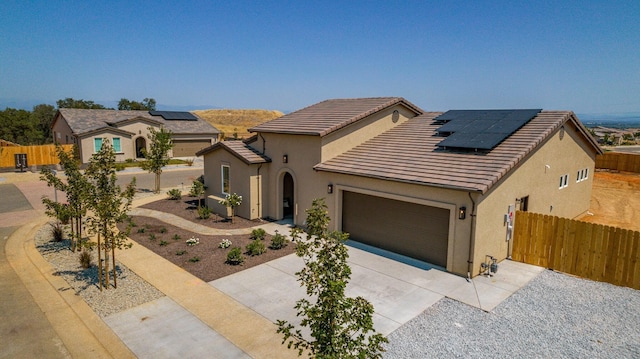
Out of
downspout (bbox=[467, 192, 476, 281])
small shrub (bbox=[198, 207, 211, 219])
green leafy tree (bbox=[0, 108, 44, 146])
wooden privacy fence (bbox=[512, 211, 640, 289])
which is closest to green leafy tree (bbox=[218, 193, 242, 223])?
small shrub (bbox=[198, 207, 211, 219])

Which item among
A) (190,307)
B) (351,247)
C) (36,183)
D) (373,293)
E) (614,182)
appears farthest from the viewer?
(614,182)

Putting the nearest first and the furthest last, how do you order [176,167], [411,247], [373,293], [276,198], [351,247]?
[373,293], [411,247], [351,247], [276,198], [176,167]

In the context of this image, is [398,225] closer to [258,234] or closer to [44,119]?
[258,234]

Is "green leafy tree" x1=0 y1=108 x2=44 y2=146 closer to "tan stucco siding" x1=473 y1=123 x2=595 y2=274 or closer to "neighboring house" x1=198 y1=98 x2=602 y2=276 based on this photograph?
"neighboring house" x1=198 y1=98 x2=602 y2=276

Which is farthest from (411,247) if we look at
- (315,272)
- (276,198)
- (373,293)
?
(315,272)

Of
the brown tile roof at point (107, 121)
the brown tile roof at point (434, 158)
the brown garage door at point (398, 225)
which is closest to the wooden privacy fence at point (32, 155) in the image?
the brown tile roof at point (107, 121)

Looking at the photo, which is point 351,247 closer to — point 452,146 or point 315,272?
point 452,146

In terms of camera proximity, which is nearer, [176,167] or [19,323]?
[19,323]

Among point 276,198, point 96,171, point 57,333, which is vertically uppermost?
point 96,171
